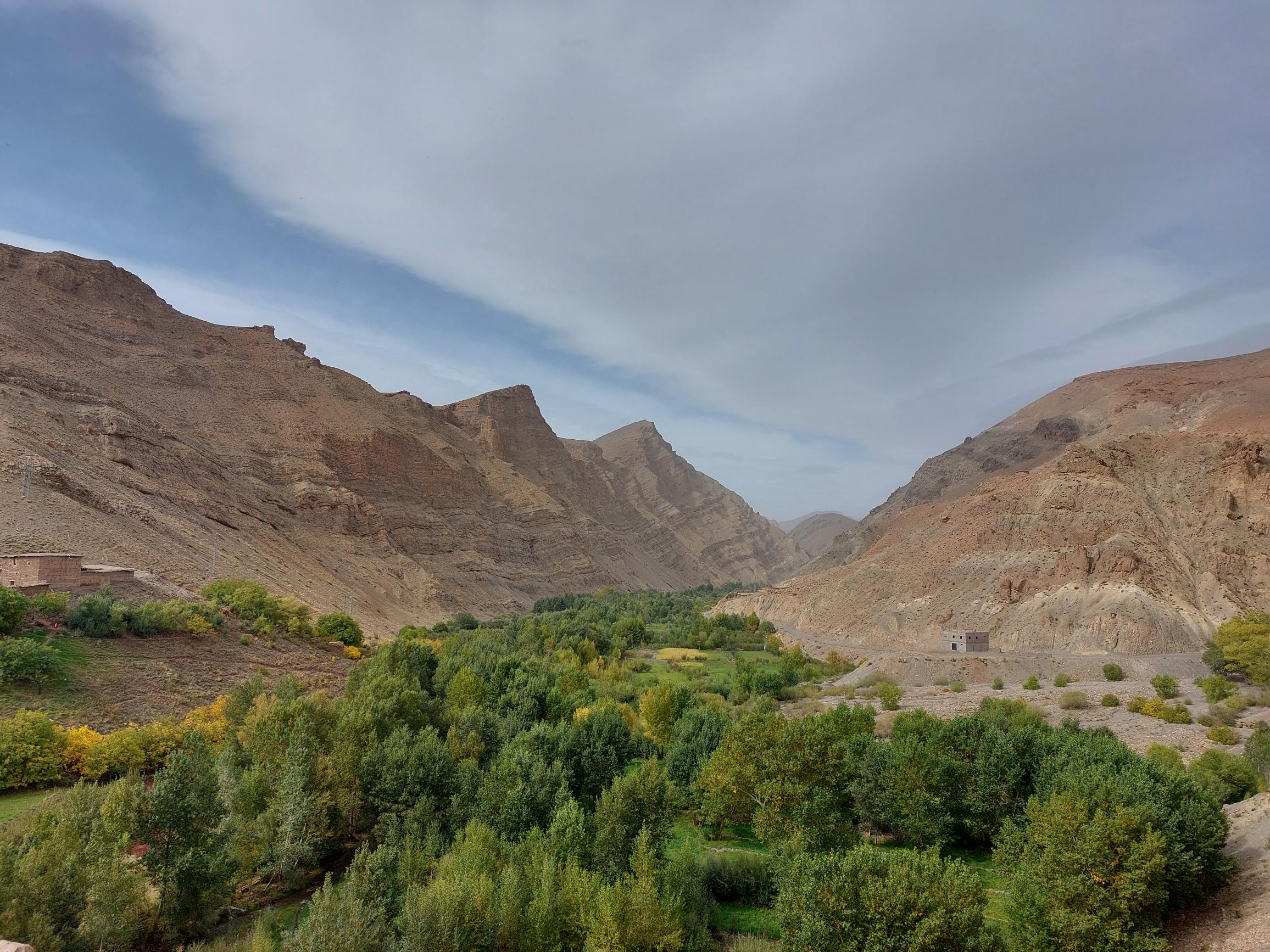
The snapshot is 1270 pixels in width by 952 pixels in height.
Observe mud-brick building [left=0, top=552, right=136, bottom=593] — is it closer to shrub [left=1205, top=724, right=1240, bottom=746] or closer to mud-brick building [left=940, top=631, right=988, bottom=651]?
shrub [left=1205, top=724, right=1240, bottom=746]

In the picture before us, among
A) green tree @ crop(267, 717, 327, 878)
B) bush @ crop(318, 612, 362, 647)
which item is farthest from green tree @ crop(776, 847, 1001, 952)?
bush @ crop(318, 612, 362, 647)

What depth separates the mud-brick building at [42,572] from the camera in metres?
28.3

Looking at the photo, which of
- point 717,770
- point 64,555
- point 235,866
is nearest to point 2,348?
point 64,555

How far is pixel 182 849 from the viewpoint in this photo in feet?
45.5

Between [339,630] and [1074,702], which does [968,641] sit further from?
[339,630]

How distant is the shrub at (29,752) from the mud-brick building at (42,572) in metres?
11.6

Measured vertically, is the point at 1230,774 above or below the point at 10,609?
below

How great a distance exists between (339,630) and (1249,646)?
48.7m

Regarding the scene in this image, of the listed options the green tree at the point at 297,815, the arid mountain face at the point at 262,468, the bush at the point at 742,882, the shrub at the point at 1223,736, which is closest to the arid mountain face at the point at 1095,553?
the shrub at the point at 1223,736

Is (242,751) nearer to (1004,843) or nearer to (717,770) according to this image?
(717,770)

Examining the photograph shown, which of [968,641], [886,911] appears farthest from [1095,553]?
[886,911]

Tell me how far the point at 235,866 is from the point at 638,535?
127m

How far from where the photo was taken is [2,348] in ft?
182

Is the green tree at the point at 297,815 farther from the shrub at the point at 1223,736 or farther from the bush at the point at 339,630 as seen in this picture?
the shrub at the point at 1223,736
